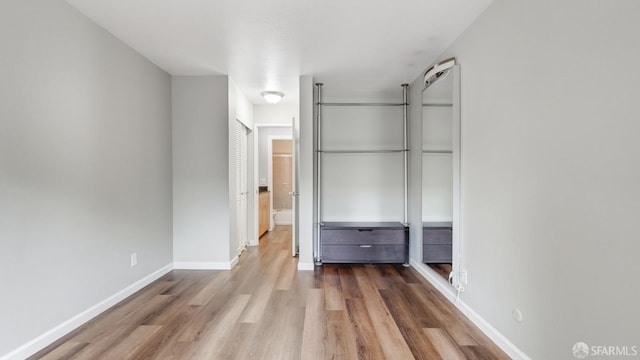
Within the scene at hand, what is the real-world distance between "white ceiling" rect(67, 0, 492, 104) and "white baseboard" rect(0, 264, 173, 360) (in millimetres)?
2372

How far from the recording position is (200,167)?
3.98 metres

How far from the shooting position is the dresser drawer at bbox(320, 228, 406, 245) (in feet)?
13.6

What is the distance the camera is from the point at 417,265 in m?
3.94

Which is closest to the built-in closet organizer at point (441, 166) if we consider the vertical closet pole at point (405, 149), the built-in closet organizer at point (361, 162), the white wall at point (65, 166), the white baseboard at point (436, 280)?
the white baseboard at point (436, 280)

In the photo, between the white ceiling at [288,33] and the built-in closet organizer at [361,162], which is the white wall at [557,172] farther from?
the built-in closet organizer at [361,162]

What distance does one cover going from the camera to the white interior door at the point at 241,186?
15.5 ft

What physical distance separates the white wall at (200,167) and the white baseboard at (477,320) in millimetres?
2494

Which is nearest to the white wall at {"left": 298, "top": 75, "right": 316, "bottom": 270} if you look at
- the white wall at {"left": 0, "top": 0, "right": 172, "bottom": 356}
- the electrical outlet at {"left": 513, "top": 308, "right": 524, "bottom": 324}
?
the white wall at {"left": 0, "top": 0, "right": 172, "bottom": 356}

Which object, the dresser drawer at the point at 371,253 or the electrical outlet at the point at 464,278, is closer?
the electrical outlet at the point at 464,278

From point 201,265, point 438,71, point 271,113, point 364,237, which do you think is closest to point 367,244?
point 364,237

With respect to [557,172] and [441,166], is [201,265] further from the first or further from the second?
[557,172]

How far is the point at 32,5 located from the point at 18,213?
4.43 ft

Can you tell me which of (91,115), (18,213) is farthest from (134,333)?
(91,115)

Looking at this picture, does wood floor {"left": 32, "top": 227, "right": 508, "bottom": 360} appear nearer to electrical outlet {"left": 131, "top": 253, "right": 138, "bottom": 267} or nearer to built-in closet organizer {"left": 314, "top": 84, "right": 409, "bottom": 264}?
electrical outlet {"left": 131, "top": 253, "right": 138, "bottom": 267}
